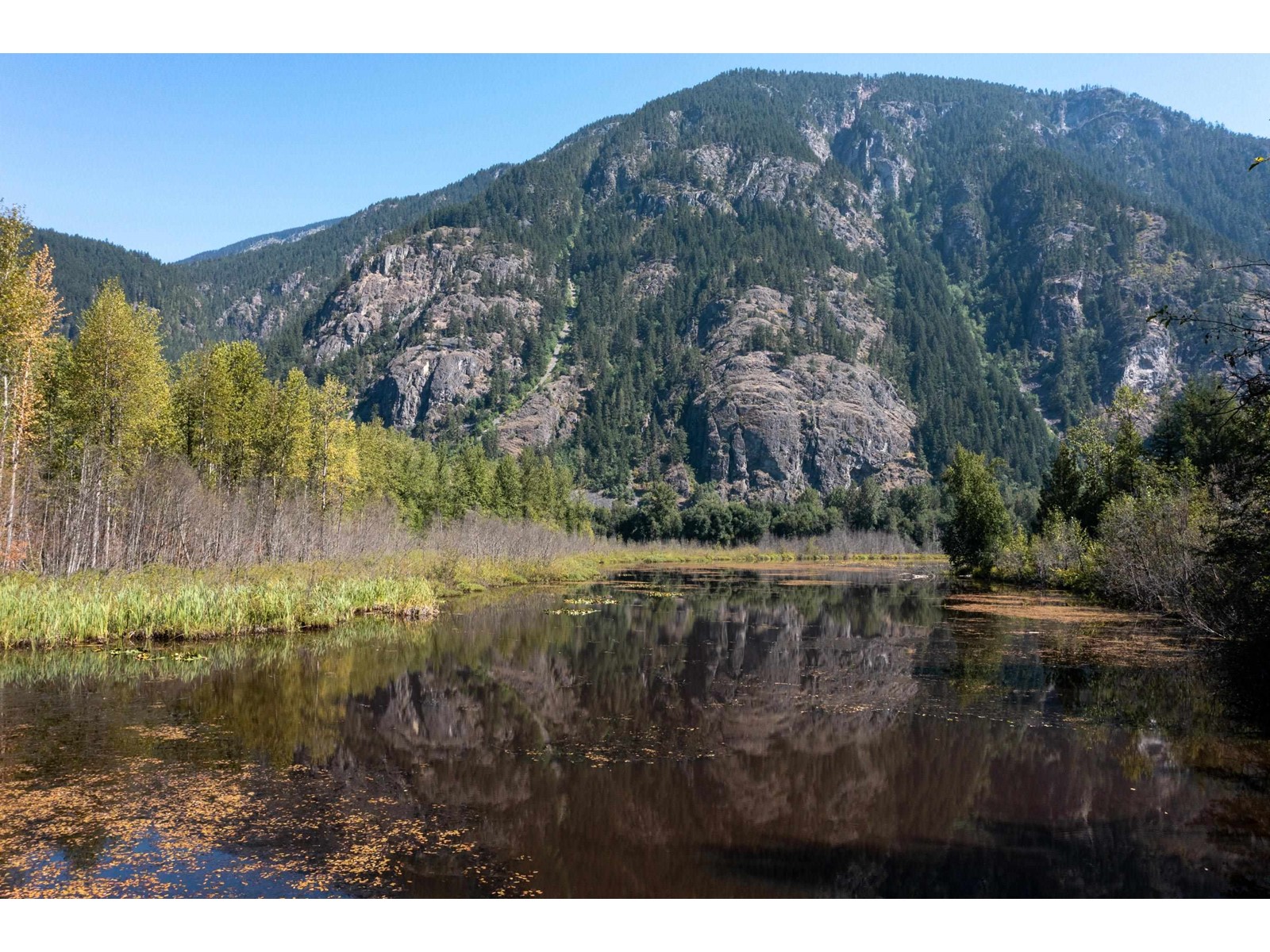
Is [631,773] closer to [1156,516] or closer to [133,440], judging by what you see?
[1156,516]

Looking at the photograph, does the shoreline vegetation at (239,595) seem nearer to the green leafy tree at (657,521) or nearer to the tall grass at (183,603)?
the tall grass at (183,603)

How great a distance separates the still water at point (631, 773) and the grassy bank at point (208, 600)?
1649mm

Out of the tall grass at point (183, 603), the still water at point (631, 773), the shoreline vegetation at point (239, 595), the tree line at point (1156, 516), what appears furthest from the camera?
the shoreline vegetation at point (239, 595)

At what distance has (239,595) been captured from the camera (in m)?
28.2

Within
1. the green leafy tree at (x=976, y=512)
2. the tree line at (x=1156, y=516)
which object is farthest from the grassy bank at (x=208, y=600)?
the green leafy tree at (x=976, y=512)

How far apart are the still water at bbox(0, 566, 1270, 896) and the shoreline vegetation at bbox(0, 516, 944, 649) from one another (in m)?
1.68

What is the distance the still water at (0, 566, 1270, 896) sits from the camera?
9.22m

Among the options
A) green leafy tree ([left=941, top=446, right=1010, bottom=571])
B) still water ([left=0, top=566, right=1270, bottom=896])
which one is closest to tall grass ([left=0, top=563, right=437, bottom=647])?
still water ([left=0, top=566, right=1270, bottom=896])

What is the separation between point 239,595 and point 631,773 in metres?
20.4

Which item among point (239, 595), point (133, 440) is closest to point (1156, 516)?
point (239, 595)

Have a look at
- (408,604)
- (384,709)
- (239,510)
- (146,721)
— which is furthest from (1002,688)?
(239,510)

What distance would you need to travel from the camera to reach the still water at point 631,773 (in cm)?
922

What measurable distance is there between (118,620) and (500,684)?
41.5 ft

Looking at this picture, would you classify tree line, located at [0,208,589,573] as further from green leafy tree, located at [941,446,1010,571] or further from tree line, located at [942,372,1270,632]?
green leafy tree, located at [941,446,1010,571]
